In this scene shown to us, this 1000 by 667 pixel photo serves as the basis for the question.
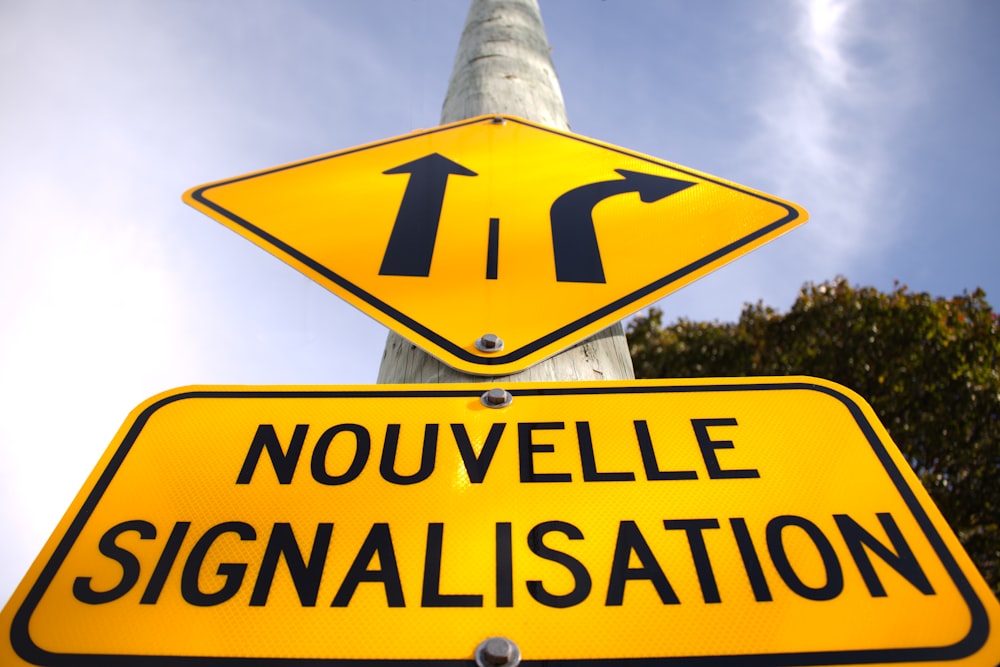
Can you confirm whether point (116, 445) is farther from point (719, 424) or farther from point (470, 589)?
point (719, 424)

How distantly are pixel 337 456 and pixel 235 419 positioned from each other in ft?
0.68

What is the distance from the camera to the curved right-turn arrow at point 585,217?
1337 millimetres

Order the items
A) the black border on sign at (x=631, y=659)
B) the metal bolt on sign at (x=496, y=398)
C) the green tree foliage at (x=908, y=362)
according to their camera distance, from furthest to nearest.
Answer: the green tree foliage at (x=908, y=362), the metal bolt on sign at (x=496, y=398), the black border on sign at (x=631, y=659)

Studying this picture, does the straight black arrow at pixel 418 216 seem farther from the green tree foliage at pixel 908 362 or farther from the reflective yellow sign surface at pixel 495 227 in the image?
the green tree foliage at pixel 908 362

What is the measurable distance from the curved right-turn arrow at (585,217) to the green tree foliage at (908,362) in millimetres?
5324

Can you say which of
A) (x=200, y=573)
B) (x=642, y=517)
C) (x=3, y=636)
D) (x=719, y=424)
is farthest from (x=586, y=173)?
(x=3, y=636)

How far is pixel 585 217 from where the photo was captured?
1533 mm

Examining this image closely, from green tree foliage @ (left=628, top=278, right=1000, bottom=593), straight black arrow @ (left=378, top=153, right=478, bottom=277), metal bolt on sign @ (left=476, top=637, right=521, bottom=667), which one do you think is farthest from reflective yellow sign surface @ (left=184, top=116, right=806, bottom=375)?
green tree foliage @ (left=628, top=278, right=1000, bottom=593)

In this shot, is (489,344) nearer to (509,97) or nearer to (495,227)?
(495,227)

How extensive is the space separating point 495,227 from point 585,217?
0.24m

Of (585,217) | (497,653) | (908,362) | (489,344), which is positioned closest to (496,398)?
(489,344)

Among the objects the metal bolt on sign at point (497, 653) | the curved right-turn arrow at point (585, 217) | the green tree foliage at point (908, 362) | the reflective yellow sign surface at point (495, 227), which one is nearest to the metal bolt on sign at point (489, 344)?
the reflective yellow sign surface at point (495, 227)

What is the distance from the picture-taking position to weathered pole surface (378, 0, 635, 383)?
4.01 feet

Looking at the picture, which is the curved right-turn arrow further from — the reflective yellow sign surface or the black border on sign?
the black border on sign
